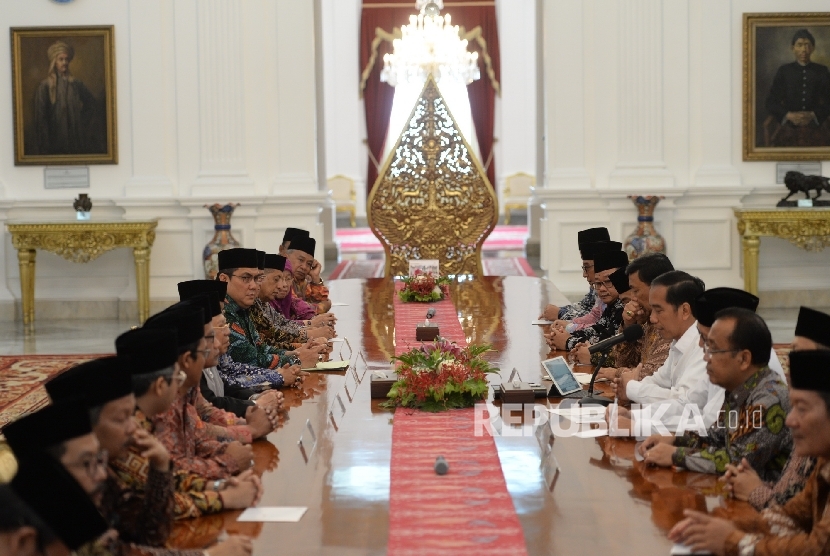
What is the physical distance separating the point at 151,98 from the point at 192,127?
1.68 feet

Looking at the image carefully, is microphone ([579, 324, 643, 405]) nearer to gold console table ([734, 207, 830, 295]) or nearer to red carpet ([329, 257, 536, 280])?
gold console table ([734, 207, 830, 295])

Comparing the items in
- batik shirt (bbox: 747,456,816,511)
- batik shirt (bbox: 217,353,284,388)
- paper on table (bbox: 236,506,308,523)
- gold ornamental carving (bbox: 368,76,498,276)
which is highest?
gold ornamental carving (bbox: 368,76,498,276)

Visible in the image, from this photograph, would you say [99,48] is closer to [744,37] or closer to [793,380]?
[744,37]

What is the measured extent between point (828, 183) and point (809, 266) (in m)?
1.10

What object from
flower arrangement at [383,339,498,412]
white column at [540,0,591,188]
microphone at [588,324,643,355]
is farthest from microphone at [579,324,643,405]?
white column at [540,0,591,188]

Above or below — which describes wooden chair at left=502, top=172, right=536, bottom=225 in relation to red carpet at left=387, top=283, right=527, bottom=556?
above

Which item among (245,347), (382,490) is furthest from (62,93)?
(382,490)

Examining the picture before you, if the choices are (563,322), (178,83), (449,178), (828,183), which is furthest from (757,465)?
(178,83)

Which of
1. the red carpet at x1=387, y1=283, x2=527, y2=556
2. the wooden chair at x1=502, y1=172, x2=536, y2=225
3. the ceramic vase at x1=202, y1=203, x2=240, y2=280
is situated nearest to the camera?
the red carpet at x1=387, y1=283, x2=527, y2=556

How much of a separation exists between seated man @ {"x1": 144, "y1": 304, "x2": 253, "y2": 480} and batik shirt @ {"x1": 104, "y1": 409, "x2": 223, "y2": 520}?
0.21 metres

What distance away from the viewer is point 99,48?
11.5 m

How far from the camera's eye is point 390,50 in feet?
68.0

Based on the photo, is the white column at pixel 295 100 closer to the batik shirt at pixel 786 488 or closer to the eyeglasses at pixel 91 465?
the batik shirt at pixel 786 488

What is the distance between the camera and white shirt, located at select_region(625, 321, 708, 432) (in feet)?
13.1
